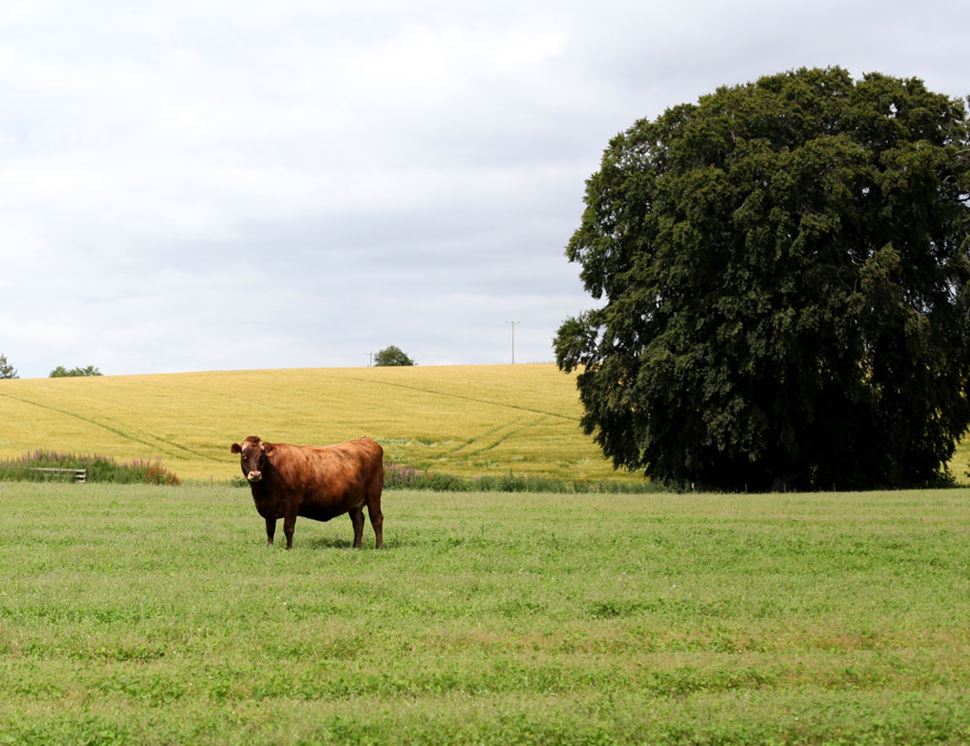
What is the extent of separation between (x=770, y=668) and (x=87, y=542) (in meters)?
15.9

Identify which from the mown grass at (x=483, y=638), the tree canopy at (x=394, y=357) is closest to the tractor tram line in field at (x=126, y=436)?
the mown grass at (x=483, y=638)

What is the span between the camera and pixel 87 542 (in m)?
24.1

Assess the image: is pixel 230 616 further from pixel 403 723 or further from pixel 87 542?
pixel 87 542

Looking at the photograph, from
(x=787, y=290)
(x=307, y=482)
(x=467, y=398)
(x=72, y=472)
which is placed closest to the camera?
(x=307, y=482)

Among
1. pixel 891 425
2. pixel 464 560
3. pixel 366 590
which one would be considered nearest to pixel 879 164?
pixel 891 425

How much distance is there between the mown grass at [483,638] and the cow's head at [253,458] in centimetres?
145

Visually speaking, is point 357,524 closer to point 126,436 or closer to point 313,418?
point 126,436

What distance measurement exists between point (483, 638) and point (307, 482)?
383 inches

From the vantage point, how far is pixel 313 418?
249 feet

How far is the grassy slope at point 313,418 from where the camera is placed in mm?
65062

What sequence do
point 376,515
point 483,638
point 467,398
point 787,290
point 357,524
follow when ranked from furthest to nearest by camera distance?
1. point 467,398
2. point 787,290
3. point 376,515
4. point 357,524
5. point 483,638

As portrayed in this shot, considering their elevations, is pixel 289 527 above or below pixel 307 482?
below

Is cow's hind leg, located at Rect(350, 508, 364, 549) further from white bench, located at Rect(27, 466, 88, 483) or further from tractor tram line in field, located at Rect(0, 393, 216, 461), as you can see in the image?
tractor tram line in field, located at Rect(0, 393, 216, 461)

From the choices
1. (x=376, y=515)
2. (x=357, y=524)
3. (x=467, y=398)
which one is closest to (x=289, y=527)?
(x=357, y=524)
